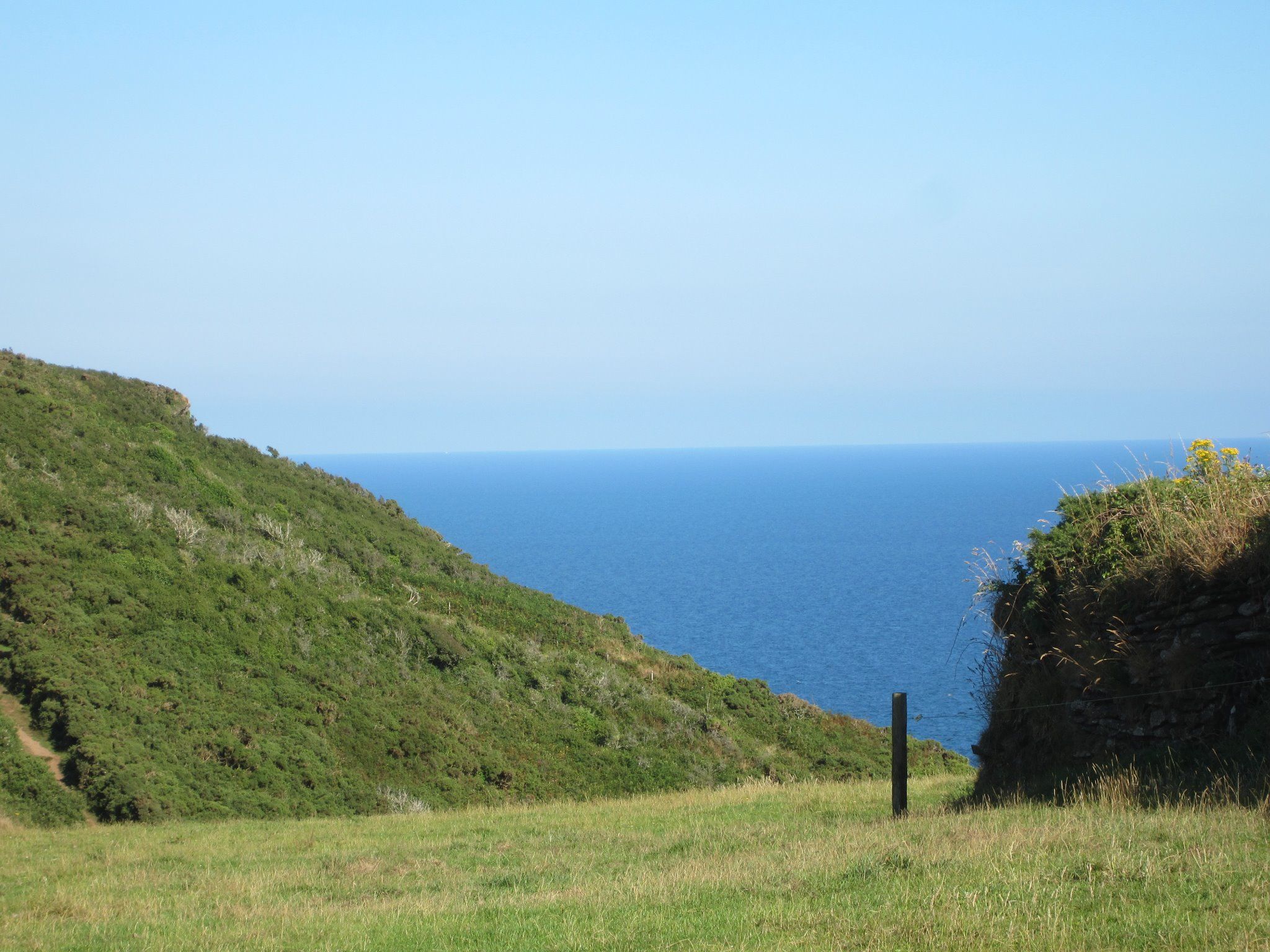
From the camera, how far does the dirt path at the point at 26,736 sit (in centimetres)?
1862

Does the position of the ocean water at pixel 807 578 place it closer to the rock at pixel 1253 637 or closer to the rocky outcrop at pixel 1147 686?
the rocky outcrop at pixel 1147 686

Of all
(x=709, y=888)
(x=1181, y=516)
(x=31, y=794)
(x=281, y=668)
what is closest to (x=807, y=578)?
(x=281, y=668)

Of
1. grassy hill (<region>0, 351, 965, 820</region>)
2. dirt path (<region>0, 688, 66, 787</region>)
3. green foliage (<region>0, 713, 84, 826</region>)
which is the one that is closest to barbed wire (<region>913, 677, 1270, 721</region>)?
grassy hill (<region>0, 351, 965, 820</region>)

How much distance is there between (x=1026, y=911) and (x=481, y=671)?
25.1 meters

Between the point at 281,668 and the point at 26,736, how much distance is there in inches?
265

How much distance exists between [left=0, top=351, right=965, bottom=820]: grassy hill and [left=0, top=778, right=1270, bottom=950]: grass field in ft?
24.5

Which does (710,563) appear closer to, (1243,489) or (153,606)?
(153,606)

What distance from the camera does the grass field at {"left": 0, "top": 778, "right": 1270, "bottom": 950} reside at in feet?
19.6

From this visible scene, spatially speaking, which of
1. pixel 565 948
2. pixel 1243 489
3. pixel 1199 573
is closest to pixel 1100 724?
pixel 1199 573

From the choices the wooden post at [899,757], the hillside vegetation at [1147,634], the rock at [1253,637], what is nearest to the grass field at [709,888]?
the wooden post at [899,757]

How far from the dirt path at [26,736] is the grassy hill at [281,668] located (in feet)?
0.63

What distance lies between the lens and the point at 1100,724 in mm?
11562

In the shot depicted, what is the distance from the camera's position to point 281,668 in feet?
83.3

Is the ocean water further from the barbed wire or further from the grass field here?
the grass field
